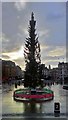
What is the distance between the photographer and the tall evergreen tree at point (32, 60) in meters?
54.0

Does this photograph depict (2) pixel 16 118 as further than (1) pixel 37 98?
No

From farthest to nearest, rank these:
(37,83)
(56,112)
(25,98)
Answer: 1. (37,83)
2. (25,98)
3. (56,112)

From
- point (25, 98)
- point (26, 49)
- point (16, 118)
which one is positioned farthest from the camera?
point (26, 49)

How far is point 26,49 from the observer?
5862cm

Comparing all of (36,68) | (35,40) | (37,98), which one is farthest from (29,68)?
(37,98)

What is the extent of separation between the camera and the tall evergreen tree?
54.0m

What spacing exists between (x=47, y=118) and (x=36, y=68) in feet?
101

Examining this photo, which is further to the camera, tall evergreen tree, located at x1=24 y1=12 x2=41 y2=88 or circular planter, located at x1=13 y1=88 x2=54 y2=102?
tall evergreen tree, located at x1=24 y1=12 x2=41 y2=88

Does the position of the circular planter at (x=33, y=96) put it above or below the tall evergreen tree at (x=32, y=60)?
below

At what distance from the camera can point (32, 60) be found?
55375 millimetres

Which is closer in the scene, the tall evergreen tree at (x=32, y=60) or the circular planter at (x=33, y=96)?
the circular planter at (x=33, y=96)

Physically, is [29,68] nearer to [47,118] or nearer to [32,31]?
[32,31]

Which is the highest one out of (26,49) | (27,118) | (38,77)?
(26,49)

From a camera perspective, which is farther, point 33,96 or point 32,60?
point 32,60
